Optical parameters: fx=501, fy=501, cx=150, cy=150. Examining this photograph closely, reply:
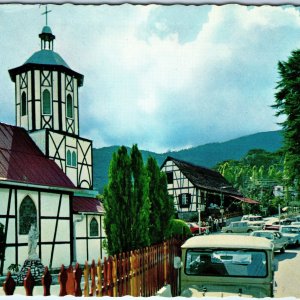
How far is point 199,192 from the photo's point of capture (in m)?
4.37

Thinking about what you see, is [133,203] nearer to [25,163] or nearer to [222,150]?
[25,163]

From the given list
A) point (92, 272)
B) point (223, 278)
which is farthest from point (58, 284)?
point (223, 278)

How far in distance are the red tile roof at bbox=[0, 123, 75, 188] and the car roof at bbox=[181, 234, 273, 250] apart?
1646 millimetres

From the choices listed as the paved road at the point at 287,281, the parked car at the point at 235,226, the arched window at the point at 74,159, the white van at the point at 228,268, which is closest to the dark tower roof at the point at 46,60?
the arched window at the point at 74,159

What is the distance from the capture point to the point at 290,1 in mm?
3516

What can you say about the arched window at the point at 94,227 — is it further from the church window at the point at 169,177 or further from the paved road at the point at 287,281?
the paved road at the point at 287,281

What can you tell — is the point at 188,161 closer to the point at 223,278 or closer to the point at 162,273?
the point at 223,278

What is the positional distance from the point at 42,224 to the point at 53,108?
124 cm

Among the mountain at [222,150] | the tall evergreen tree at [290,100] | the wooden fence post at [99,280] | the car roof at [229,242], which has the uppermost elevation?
the tall evergreen tree at [290,100]

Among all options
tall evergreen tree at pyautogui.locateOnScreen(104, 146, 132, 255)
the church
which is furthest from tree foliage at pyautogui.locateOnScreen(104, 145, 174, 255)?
the church

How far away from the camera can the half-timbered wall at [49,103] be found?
432 centimetres

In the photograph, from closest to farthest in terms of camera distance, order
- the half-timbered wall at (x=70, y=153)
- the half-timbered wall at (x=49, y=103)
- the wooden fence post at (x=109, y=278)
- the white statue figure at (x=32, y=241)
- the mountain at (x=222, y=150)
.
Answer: the wooden fence post at (x=109, y=278) < the mountain at (x=222, y=150) < the half-timbered wall at (x=49, y=103) < the white statue figure at (x=32, y=241) < the half-timbered wall at (x=70, y=153)

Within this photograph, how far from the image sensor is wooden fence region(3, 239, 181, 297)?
312 cm

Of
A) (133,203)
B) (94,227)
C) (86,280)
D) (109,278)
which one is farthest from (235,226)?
(86,280)
